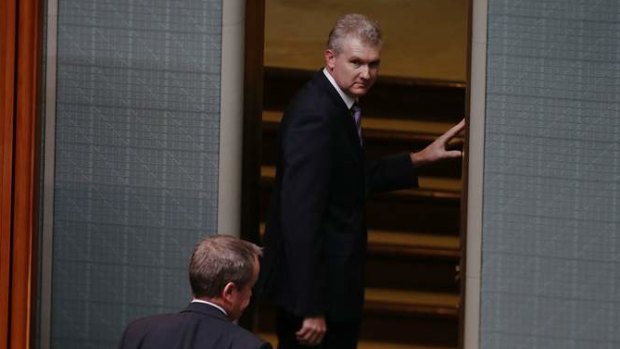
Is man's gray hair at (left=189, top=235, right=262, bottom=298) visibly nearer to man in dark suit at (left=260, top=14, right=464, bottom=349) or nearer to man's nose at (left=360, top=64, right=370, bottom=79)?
man in dark suit at (left=260, top=14, right=464, bottom=349)

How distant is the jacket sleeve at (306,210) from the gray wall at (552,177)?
549 mm

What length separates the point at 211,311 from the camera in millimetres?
4824

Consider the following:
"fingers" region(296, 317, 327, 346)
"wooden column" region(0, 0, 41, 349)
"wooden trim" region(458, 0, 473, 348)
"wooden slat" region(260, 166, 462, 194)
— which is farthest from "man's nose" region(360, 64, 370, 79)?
"wooden slat" region(260, 166, 462, 194)

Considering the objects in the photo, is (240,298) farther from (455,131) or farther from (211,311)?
(455,131)

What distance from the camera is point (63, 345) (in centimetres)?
612

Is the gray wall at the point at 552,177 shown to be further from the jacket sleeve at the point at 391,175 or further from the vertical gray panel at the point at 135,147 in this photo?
the vertical gray panel at the point at 135,147

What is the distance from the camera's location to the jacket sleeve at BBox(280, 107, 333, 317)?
228 inches

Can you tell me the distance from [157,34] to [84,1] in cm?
25

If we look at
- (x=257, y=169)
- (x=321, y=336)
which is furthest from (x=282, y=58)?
(x=321, y=336)

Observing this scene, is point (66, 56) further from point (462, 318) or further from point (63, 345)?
point (462, 318)

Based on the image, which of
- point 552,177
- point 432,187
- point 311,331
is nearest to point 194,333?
point 311,331

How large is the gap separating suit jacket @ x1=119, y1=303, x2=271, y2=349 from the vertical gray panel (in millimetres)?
1209

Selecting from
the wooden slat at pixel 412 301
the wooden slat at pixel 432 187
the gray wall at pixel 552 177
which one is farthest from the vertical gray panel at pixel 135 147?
the wooden slat at pixel 432 187

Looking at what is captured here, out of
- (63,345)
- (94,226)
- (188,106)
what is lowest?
(63,345)
